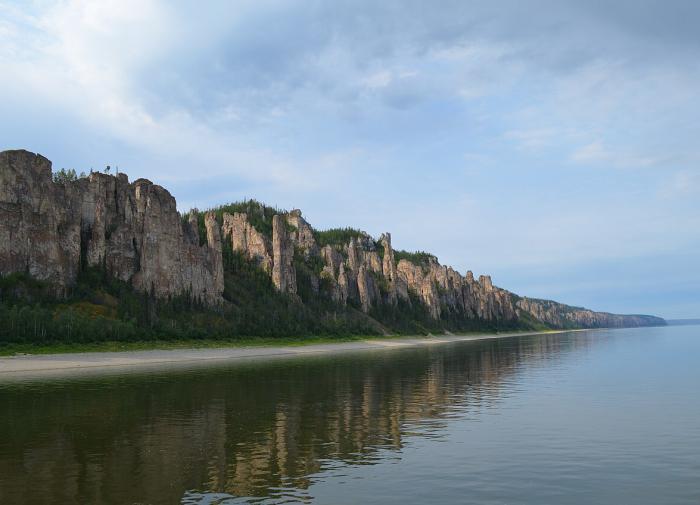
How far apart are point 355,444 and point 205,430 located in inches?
415

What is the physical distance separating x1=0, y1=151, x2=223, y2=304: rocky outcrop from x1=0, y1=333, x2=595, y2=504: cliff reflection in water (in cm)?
9499

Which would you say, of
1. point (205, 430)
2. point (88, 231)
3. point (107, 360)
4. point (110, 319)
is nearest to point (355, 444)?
point (205, 430)

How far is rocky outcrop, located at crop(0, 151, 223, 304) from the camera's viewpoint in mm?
150500

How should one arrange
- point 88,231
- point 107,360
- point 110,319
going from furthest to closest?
1. point 88,231
2. point 110,319
3. point 107,360

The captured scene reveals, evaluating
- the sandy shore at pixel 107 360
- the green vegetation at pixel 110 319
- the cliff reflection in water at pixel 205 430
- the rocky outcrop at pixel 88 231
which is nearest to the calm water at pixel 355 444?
the cliff reflection in water at pixel 205 430

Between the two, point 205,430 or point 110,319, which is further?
point 110,319

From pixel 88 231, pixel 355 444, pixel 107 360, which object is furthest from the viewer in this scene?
pixel 88 231

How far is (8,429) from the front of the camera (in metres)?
38.7

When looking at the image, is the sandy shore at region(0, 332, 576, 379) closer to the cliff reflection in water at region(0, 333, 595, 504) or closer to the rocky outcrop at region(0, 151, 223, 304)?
the cliff reflection in water at region(0, 333, 595, 504)

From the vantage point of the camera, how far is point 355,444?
3294 cm

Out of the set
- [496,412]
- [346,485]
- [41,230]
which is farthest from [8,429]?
[41,230]

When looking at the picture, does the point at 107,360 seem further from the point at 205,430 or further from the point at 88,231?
the point at 88,231

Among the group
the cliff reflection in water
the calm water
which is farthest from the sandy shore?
the calm water

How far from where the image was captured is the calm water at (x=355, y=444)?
77.6 ft
